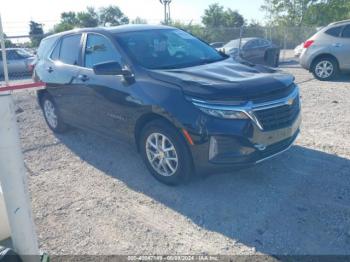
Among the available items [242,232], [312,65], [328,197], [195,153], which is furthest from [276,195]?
[312,65]

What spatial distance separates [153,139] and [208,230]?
128 centimetres

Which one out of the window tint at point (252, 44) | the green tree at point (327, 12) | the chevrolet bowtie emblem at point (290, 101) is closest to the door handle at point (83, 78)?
the chevrolet bowtie emblem at point (290, 101)

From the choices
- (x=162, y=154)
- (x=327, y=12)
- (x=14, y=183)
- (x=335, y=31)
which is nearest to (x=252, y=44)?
(x=335, y=31)

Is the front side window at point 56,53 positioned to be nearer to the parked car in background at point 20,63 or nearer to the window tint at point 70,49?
the window tint at point 70,49

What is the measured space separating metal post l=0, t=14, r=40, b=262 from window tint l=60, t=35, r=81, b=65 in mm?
3531

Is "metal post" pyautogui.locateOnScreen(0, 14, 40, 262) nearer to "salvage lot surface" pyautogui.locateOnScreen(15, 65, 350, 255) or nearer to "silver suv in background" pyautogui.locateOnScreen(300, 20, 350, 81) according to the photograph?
"salvage lot surface" pyautogui.locateOnScreen(15, 65, 350, 255)

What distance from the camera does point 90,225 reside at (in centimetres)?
337

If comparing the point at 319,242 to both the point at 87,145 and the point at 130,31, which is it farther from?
the point at 87,145

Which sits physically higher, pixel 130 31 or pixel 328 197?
pixel 130 31

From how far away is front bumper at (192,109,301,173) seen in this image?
11.0ft

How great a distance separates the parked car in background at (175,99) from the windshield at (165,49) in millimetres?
13

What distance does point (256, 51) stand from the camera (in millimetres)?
15391

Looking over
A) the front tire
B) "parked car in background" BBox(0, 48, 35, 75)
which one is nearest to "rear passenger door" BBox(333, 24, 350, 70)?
the front tire

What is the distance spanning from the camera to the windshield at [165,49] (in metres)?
4.23
